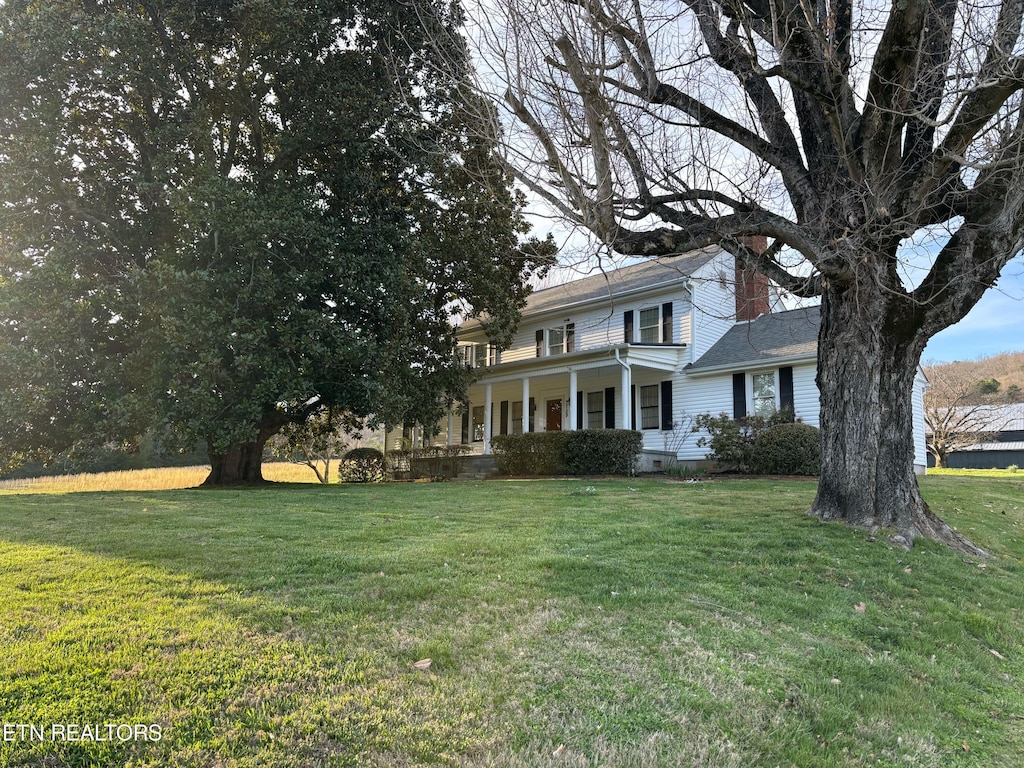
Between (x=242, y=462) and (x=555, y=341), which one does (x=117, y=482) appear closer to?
(x=242, y=462)

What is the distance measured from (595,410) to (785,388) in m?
6.49

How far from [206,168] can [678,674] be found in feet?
40.3

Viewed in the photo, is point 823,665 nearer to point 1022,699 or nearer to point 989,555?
point 1022,699

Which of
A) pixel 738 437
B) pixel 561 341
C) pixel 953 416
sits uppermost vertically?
pixel 561 341

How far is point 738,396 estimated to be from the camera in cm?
1791

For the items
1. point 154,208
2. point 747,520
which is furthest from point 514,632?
point 154,208

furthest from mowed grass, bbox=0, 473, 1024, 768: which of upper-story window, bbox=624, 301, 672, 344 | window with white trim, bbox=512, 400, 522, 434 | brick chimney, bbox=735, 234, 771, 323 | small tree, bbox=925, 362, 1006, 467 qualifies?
small tree, bbox=925, 362, 1006, 467

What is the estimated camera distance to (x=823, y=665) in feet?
11.4

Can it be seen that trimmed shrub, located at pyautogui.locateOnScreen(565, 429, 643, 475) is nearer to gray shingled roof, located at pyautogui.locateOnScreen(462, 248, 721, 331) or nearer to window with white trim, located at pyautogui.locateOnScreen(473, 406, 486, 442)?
gray shingled roof, located at pyautogui.locateOnScreen(462, 248, 721, 331)

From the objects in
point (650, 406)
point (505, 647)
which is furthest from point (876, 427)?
point (650, 406)

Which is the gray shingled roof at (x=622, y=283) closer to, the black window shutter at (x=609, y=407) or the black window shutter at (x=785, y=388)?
the black window shutter at (x=609, y=407)

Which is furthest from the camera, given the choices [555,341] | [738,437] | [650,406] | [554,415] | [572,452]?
[554,415]

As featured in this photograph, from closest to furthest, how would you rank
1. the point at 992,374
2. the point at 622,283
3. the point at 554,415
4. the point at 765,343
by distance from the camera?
the point at 765,343
the point at 622,283
the point at 554,415
the point at 992,374

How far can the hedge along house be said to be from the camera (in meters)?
17.5
